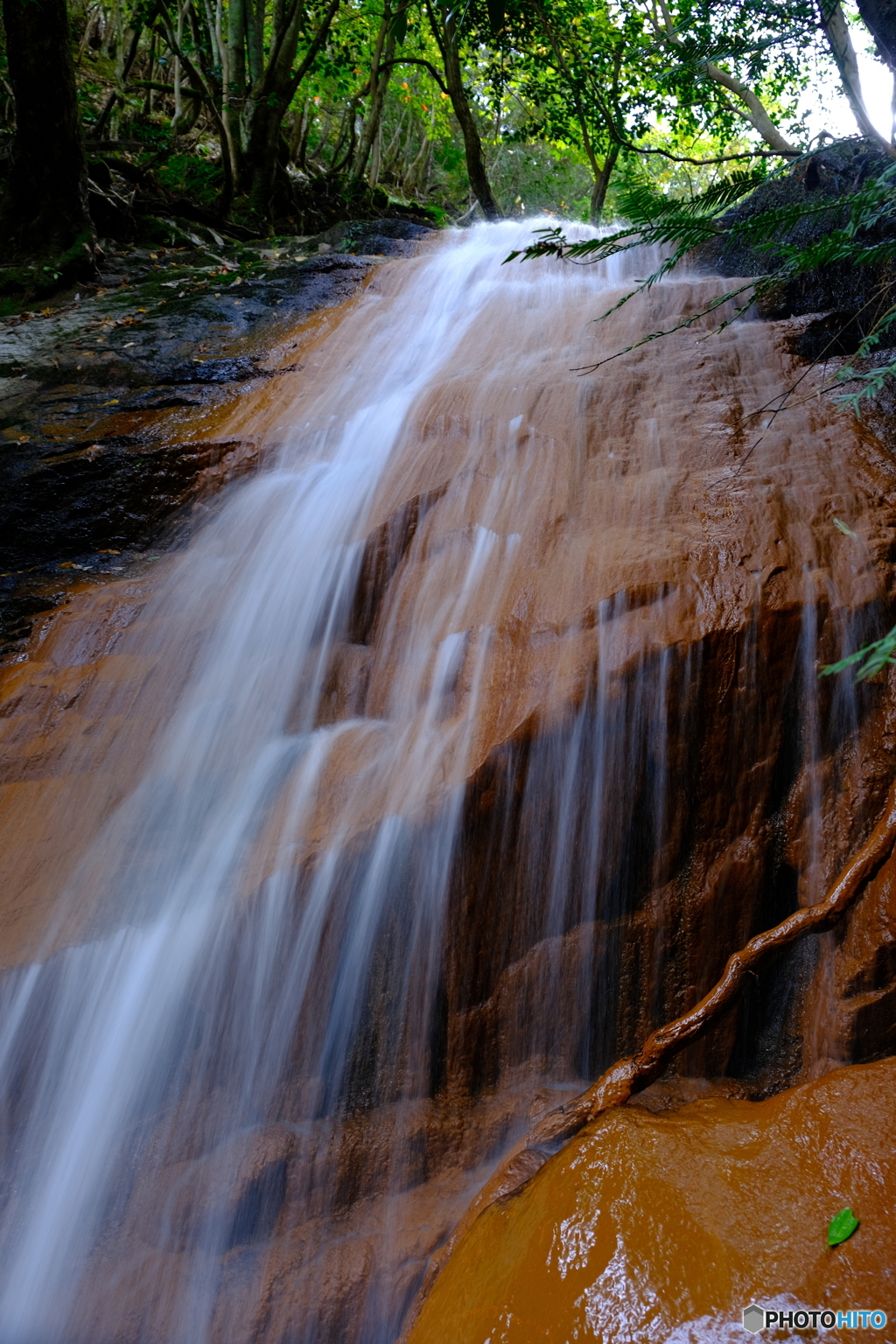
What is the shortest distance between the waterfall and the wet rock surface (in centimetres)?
192

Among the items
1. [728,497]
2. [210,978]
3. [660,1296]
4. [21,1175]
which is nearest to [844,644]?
[728,497]

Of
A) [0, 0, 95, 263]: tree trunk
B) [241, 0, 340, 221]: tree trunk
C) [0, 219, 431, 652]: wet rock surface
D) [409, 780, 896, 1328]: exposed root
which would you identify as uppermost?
[241, 0, 340, 221]: tree trunk

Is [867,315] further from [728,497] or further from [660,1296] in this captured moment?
[660,1296]

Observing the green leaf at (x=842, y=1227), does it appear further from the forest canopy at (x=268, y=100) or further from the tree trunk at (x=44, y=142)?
the tree trunk at (x=44, y=142)

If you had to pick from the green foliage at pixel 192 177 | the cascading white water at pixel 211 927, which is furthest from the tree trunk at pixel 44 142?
the cascading white water at pixel 211 927

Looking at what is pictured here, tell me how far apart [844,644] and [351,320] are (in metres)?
5.80

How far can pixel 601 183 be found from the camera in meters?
13.2

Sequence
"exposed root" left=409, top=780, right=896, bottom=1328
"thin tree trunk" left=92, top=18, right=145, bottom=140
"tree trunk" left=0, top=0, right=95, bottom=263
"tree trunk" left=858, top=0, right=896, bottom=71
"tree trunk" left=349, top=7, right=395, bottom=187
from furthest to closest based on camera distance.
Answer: "tree trunk" left=349, top=7, right=395, bottom=187
"thin tree trunk" left=92, top=18, right=145, bottom=140
"tree trunk" left=0, top=0, right=95, bottom=263
"tree trunk" left=858, top=0, right=896, bottom=71
"exposed root" left=409, top=780, right=896, bottom=1328

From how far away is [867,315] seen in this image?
4664 mm

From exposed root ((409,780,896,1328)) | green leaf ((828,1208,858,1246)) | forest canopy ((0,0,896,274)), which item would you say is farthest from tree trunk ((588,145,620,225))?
green leaf ((828,1208,858,1246))

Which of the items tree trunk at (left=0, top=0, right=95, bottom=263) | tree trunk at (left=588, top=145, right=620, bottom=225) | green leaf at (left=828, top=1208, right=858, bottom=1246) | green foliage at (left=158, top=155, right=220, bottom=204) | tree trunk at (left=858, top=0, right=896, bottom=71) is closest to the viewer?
green leaf at (left=828, top=1208, right=858, bottom=1246)

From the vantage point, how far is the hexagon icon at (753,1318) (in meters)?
1.43

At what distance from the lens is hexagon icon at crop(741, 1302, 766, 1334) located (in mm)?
1429

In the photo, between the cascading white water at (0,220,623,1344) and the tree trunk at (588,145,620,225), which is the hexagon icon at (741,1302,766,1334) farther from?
the tree trunk at (588,145,620,225)
